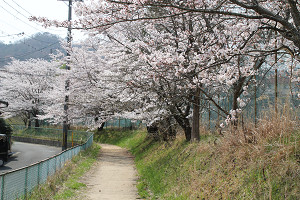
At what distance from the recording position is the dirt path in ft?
29.8

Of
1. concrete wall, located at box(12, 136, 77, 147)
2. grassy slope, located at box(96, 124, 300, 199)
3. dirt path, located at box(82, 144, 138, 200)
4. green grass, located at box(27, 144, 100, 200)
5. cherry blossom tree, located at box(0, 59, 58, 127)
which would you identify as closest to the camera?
grassy slope, located at box(96, 124, 300, 199)

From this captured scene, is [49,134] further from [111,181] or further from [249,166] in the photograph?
[249,166]

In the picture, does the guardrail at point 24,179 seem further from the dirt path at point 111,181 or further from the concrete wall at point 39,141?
the concrete wall at point 39,141

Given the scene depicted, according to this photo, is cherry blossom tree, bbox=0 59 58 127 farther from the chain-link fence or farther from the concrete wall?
the concrete wall

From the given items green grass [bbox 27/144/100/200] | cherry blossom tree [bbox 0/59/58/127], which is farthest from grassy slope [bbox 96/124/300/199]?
cherry blossom tree [bbox 0/59/58/127]

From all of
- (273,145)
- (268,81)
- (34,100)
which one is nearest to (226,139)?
(273,145)

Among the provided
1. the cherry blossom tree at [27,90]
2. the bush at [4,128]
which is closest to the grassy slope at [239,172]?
the bush at [4,128]

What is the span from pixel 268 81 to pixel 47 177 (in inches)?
304

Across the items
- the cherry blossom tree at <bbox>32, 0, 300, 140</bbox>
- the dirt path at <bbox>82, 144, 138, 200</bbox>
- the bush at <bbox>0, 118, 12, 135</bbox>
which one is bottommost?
the dirt path at <bbox>82, 144, 138, 200</bbox>

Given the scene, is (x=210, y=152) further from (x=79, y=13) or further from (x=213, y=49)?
(x=79, y=13)

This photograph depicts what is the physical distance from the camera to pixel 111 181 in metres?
11.5

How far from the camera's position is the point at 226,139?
7.28 meters

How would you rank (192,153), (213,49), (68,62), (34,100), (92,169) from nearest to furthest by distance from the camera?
(213,49)
(192,153)
(92,169)
(68,62)
(34,100)

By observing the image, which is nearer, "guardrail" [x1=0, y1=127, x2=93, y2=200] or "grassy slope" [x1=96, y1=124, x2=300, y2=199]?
"grassy slope" [x1=96, y1=124, x2=300, y2=199]
